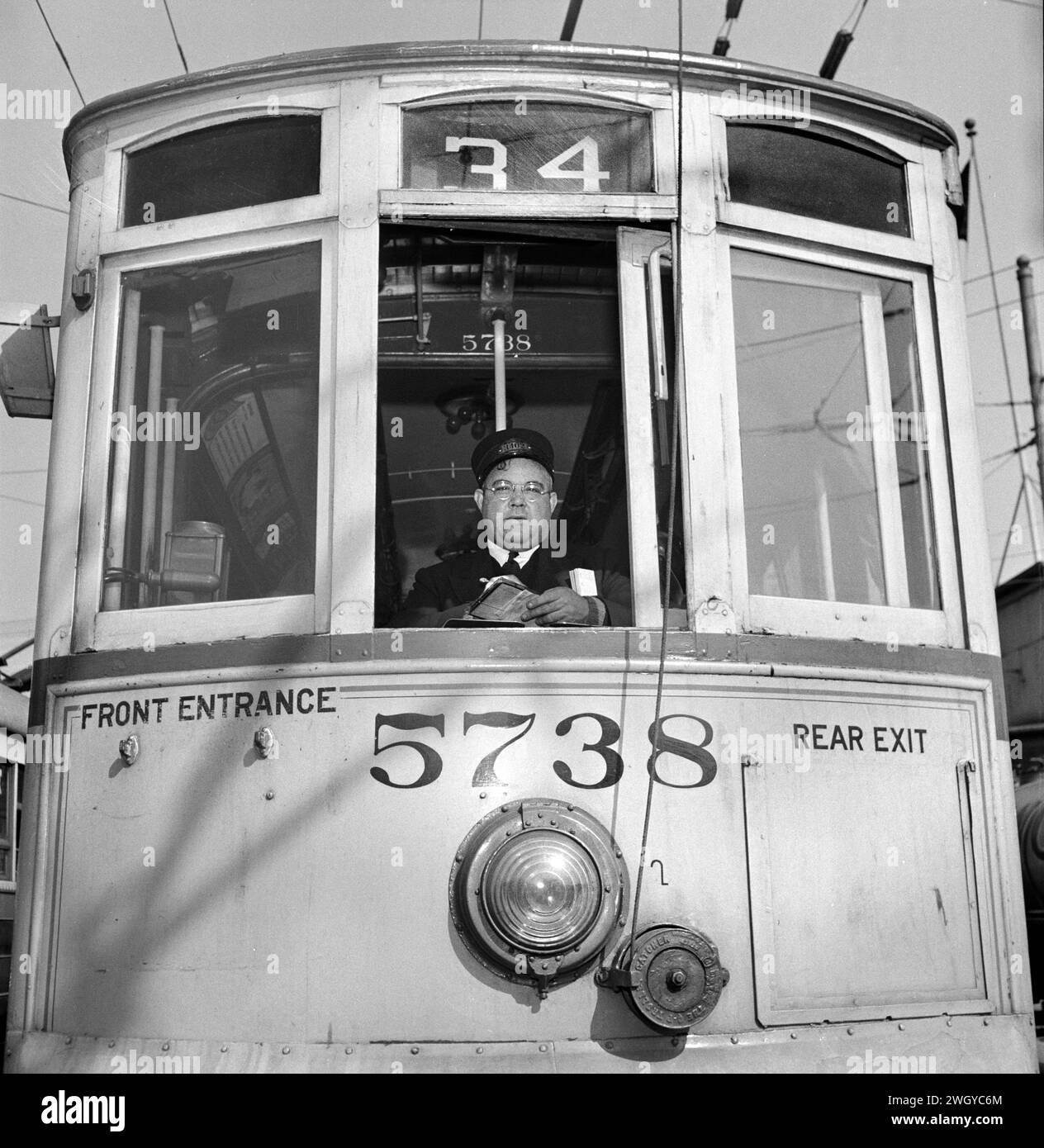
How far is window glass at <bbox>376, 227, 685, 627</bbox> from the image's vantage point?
3584 millimetres

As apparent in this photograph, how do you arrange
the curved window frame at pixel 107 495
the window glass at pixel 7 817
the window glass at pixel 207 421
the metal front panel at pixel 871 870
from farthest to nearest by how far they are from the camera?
1. the window glass at pixel 7 817
2. the window glass at pixel 207 421
3. the curved window frame at pixel 107 495
4. the metal front panel at pixel 871 870

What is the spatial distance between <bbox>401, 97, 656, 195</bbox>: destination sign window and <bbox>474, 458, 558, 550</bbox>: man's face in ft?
2.58

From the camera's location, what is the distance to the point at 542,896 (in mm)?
2771

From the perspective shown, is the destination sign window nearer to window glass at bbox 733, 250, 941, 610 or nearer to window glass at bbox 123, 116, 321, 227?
window glass at bbox 123, 116, 321, 227

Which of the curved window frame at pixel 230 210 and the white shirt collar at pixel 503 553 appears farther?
the white shirt collar at pixel 503 553

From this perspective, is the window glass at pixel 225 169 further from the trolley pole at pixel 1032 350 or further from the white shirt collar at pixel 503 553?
the trolley pole at pixel 1032 350

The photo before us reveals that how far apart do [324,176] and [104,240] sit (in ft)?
2.13

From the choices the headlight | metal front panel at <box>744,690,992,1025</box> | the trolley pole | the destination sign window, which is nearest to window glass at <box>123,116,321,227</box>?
the destination sign window

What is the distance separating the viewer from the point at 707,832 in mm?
2973

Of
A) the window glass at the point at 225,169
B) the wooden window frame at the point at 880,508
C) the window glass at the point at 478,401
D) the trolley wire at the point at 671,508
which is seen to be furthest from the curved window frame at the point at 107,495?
the wooden window frame at the point at 880,508

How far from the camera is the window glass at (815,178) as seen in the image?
3.49 metres

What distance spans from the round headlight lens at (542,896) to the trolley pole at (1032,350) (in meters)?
12.1

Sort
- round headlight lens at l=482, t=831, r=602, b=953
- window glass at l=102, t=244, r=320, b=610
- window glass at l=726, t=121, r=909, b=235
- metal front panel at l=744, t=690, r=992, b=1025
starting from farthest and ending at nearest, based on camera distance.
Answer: window glass at l=726, t=121, r=909, b=235 < window glass at l=102, t=244, r=320, b=610 < metal front panel at l=744, t=690, r=992, b=1025 < round headlight lens at l=482, t=831, r=602, b=953

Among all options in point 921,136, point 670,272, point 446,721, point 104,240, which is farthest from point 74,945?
point 921,136
